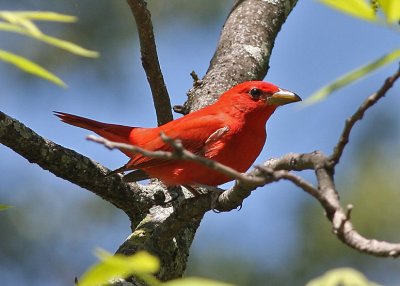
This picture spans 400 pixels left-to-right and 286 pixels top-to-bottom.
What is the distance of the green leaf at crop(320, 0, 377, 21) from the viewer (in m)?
1.06

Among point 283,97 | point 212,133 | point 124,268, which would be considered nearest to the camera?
point 124,268

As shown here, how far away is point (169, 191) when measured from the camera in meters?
3.88

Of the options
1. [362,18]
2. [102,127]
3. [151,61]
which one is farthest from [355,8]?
[102,127]

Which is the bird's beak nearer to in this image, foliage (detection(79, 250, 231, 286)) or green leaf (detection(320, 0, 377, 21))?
green leaf (detection(320, 0, 377, 21))

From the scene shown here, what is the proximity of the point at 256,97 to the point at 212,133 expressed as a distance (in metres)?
0.38

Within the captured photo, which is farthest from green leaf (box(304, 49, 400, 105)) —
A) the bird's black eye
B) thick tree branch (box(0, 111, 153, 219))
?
the bird's black eye

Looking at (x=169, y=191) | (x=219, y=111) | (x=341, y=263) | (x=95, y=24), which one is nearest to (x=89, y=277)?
(x=169, y=191)

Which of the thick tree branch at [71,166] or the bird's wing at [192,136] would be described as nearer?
the thick tree branch at [71,166]

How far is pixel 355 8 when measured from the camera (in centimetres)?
108

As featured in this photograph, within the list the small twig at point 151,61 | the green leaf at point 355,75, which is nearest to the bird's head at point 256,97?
the small twig at point 151,61

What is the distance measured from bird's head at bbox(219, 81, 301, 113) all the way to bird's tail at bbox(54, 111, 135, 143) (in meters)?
0.61

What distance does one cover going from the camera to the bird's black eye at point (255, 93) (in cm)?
424

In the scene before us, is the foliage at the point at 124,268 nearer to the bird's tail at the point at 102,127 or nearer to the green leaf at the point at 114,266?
the green leaf at the point at 114,266

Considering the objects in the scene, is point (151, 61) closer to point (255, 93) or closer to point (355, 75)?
point (255, 93)
